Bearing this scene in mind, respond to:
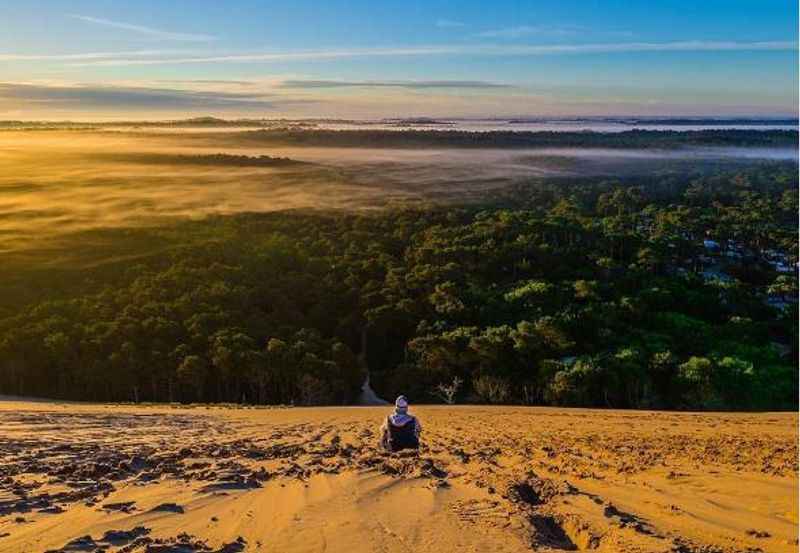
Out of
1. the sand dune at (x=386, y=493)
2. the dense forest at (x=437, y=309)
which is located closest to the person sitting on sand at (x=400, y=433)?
the sand dune at (x=386, y=493)

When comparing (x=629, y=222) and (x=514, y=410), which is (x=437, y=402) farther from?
(x=629, y=222)

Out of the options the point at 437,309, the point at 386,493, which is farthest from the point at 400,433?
the point at 437,309

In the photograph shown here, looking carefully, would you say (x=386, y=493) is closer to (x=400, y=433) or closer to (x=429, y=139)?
(x=400, y=433)

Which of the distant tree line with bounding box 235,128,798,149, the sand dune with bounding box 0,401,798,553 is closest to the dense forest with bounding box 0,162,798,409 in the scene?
the distant tree line with bounding box 235,128,798,149

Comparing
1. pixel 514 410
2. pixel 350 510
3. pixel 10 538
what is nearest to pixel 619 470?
pixel 350 510

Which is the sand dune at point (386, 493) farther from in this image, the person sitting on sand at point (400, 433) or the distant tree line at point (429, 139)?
the distant tree line at point (429, 139)
